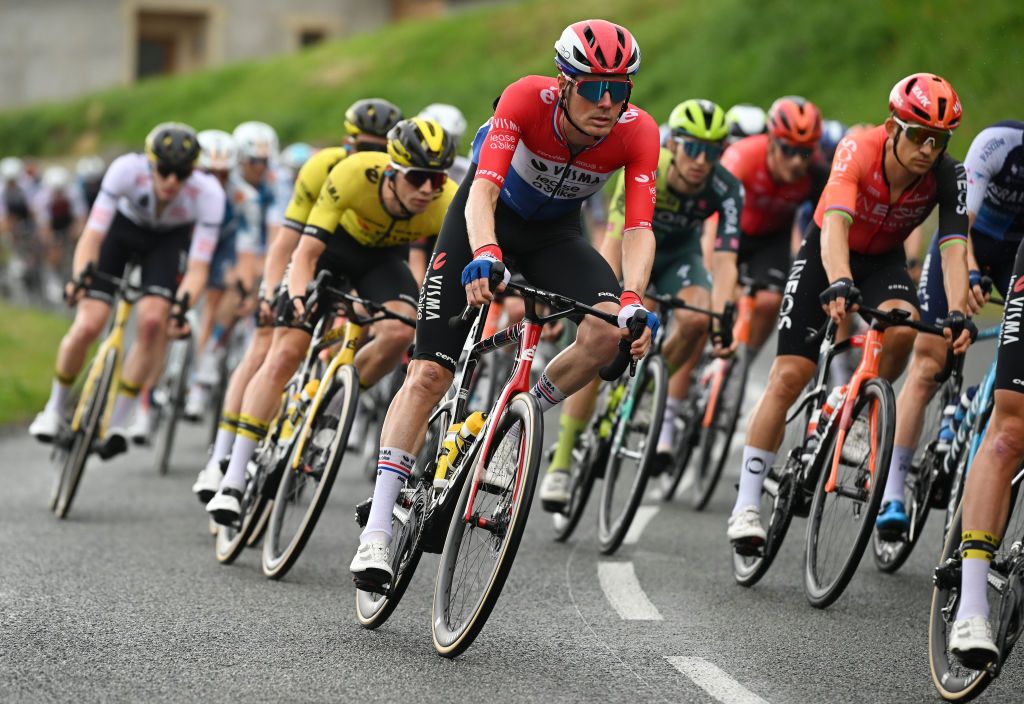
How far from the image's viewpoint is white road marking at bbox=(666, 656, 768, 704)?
18.2 ft

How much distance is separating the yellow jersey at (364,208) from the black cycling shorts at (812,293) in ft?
5.73

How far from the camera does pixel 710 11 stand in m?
38.3

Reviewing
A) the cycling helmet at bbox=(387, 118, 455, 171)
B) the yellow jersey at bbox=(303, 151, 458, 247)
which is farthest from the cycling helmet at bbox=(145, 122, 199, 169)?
the cycling helmet at bbox=(387, 118, 455, 171)

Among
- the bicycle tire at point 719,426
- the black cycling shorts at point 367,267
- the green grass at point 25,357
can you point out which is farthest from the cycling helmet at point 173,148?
the green grass at point 25,357

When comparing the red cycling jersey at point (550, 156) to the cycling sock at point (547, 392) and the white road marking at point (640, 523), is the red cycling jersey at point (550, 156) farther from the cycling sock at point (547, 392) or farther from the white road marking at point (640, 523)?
the white road marking at point (640, 523)

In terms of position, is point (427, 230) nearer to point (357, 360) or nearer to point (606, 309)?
point (357, 360)

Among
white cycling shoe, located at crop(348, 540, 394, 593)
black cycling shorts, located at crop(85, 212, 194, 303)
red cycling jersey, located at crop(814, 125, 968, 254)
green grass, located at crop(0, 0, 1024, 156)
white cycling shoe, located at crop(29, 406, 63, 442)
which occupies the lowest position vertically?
white cycling shoe, located at crop(29, 406, 63, 442)

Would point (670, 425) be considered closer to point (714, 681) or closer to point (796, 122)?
point (796, 122)

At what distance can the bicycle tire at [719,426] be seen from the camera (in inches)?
391

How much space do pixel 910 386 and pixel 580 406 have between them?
1.87 m

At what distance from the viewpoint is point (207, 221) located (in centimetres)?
1056

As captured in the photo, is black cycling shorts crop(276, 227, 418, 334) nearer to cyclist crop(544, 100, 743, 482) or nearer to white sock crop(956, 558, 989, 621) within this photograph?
cyclist crop(544, 100, 743, 482)

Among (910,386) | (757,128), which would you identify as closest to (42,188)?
(757,128)

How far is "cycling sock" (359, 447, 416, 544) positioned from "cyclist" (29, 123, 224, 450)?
148 inches
